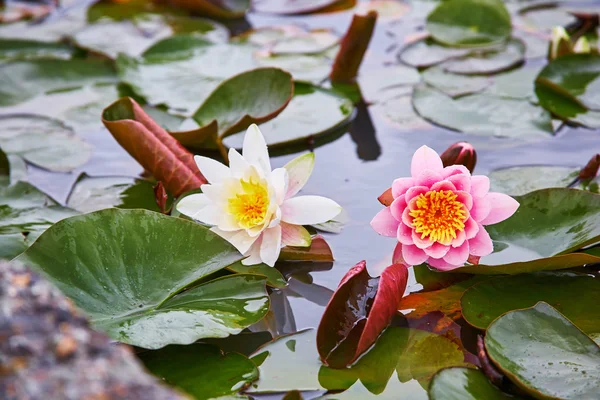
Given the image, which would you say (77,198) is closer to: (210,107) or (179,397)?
(210,107)

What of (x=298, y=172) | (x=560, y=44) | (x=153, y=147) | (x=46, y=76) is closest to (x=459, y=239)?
(x=298, y=172)

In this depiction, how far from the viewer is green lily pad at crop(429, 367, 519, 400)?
4.14 ft

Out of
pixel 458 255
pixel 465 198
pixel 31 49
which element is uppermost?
pixel 465 198

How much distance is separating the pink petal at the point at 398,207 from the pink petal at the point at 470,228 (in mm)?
145

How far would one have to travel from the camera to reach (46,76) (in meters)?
2.71

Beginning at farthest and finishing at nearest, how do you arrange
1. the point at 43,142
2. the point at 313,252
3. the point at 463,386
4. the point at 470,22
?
the point at 470,22, the point at 43,142, the point at 313,252, the point at 463,386

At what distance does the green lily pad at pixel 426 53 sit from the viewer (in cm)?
274

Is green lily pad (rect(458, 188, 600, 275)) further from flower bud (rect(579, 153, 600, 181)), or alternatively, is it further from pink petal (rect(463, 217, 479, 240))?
flower bud (rect(579, 153, 600, 181))

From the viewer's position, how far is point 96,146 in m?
2.32

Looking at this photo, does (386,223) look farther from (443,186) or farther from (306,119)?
(306,119)

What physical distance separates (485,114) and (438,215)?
917 millimetres

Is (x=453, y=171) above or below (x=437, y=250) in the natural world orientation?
above

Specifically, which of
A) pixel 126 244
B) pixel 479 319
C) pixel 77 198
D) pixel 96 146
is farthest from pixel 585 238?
pixel 96 146

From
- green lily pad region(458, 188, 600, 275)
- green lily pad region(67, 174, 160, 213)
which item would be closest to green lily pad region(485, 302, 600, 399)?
green lily pad region(458, 188, 600, 275)
